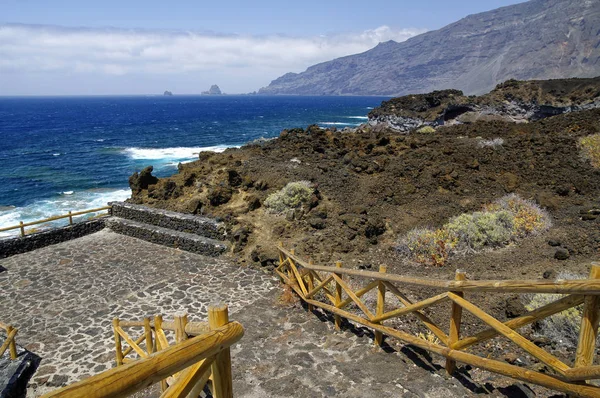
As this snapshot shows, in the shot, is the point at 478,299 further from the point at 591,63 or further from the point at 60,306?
the point at 591,63

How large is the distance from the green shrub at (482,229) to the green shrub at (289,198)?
513 cm

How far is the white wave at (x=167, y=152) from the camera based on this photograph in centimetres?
5090

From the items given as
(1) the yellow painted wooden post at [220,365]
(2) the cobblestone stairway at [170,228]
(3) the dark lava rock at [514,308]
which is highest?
(1) the yellow painted wooden post at [220,365]

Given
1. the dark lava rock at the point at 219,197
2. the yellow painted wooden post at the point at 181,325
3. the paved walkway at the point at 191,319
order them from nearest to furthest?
the yellow painted wooden post at the point at 181,325
the paved walkway at the point at 191,319
the dark lava rock at the point at 219,197

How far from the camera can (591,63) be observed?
149 m

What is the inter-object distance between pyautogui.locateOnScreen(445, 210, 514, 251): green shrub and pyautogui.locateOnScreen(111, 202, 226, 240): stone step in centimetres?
761

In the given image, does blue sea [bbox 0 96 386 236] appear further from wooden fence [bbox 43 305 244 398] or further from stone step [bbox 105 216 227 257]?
wooden fence [bbox 43 305 244 398]

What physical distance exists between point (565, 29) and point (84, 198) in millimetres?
221176

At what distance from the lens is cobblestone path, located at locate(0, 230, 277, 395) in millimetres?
8227

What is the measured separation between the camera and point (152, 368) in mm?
2186

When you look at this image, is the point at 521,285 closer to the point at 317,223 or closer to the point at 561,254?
the point at 561,254

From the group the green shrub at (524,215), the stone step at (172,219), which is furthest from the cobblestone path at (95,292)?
the green shrub at (524,215)

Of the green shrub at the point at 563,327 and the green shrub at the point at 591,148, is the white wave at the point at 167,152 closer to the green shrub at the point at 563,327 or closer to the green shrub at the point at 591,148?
the green shrub at the point at 591,148

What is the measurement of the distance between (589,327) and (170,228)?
1381 cm
